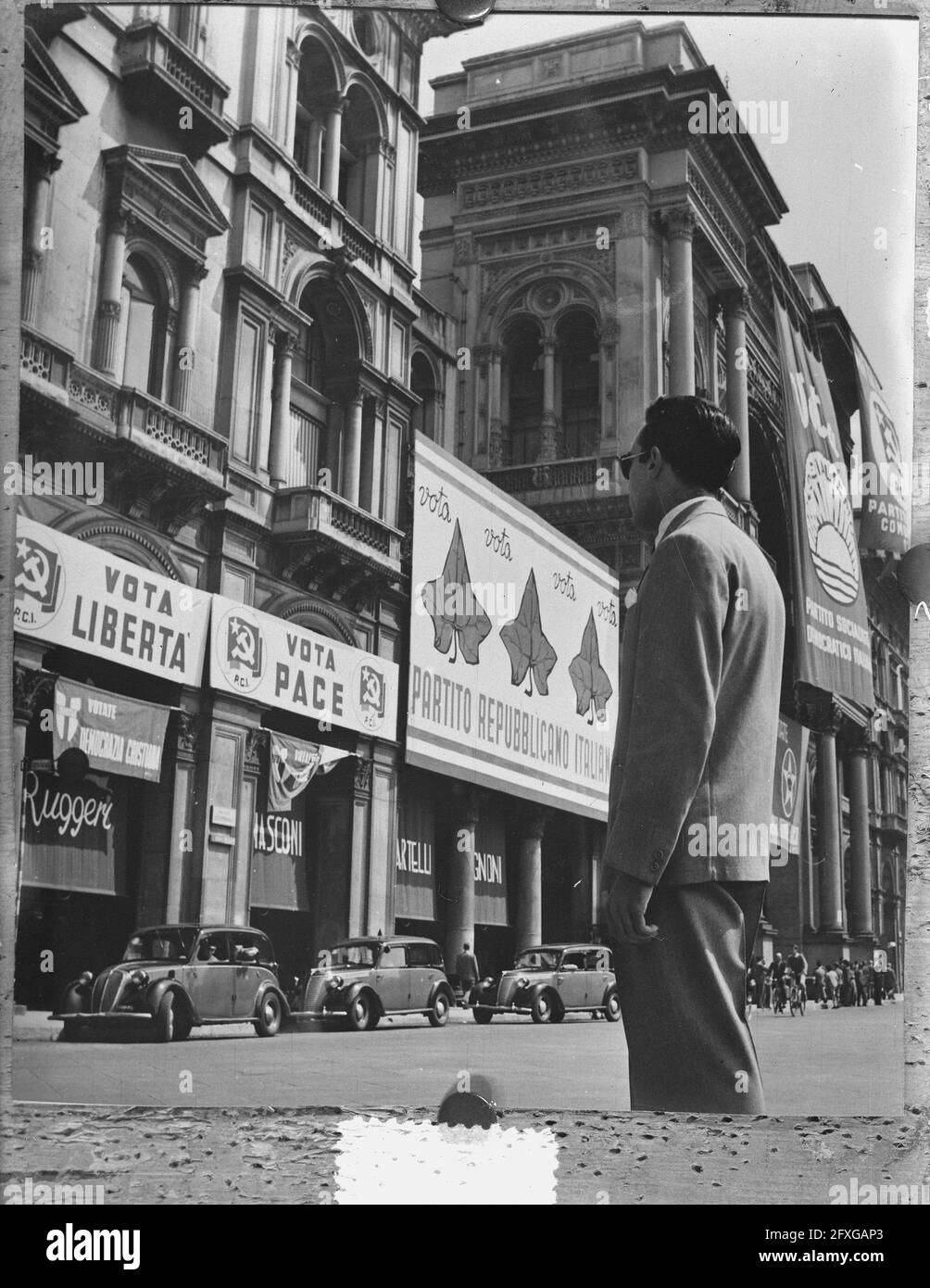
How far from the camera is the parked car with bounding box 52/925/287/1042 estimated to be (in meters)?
5.42

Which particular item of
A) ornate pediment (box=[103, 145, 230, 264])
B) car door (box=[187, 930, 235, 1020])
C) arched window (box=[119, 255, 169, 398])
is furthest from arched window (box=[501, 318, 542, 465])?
car door (box=[187, 930, 235, 1020])

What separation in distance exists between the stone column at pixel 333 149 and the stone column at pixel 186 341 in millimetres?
788

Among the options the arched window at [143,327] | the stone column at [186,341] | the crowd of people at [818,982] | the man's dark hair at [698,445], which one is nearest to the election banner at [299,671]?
the stone column at [186,341]

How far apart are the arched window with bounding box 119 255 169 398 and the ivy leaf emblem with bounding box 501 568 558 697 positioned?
6.02 ft

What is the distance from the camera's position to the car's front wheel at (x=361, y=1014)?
5633mm

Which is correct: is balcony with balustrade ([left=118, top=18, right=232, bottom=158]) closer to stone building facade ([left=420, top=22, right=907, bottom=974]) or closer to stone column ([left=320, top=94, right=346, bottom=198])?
stone column ([left=320, top=94, right=346, bottom=198])

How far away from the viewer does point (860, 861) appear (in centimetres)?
604

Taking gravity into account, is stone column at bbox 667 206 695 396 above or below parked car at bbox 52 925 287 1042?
above

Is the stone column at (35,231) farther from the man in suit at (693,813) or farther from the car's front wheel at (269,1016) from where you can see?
the car's front wheel at (269,1016)

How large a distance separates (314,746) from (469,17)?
3335 mm

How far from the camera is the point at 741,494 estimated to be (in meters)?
5.79

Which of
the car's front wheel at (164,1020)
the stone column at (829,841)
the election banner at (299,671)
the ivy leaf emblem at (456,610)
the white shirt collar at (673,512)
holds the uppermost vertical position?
the white shirt collar at (673,512)

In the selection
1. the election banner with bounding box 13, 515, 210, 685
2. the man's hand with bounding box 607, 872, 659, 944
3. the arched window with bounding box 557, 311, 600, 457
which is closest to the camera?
the man's hand with bounding box 607, 872, 659, 944

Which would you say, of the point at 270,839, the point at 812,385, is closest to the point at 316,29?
the point at 812,385
